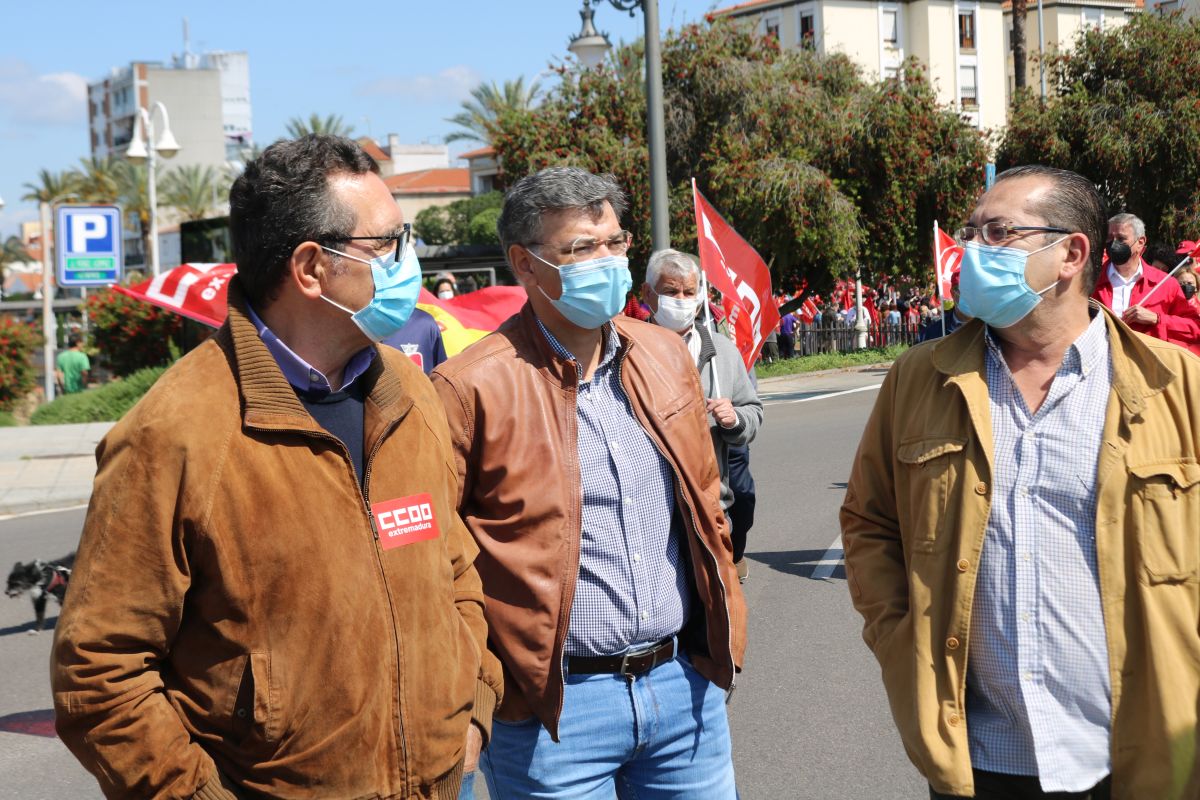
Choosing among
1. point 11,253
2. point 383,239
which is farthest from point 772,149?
point 11,253

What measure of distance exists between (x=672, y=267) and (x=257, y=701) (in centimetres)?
400

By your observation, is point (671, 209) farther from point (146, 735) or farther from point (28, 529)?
point (146, 735)

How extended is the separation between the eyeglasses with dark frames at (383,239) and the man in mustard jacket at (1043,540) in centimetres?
116

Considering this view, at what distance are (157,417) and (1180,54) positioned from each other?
32.4 meters

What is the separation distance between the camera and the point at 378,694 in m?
2.35

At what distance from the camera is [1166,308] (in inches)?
273

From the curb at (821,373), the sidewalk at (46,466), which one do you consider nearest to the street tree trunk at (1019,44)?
the curb at (821,373)

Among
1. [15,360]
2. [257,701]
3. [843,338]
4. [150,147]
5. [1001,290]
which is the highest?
[150,147]

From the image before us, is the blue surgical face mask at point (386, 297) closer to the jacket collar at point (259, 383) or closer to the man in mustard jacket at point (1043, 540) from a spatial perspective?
the jacket collar at point (259, 383)

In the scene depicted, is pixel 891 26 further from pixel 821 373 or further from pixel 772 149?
pixel 821 373

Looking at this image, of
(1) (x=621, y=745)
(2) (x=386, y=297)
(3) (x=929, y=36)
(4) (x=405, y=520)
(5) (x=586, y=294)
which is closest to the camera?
(4) (x=405, y=520)

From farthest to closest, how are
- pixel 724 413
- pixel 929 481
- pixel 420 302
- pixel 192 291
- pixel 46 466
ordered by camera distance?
pixel 46 466 → pixel 192 291 → pixel 420 302 → pixel 724 413 → pixel 929 481

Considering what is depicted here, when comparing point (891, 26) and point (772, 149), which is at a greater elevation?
point (891, 26)

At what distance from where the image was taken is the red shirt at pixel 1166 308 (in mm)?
6707
